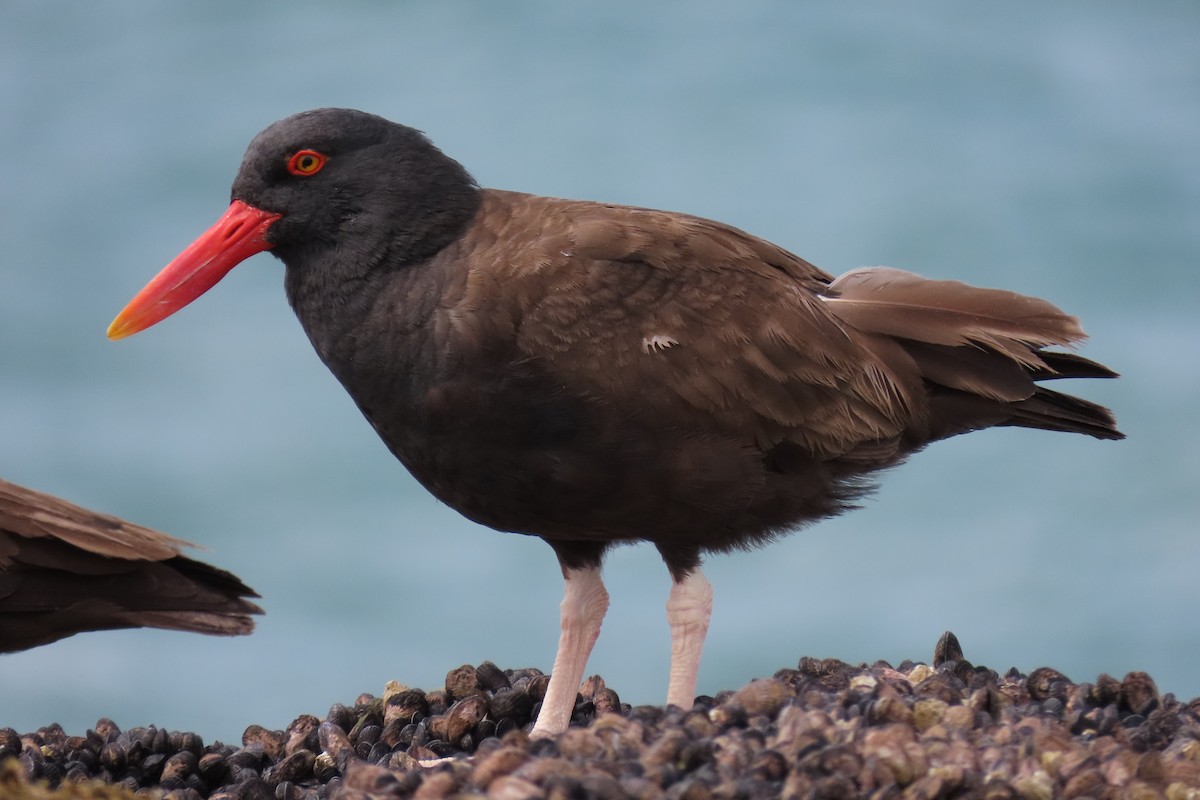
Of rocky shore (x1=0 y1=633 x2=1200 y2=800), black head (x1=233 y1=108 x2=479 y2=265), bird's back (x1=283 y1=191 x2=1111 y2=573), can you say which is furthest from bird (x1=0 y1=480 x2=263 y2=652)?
black head (x1=233 y1=108 x2=479 y2=265)

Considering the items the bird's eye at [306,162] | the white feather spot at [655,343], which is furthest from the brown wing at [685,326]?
the bird's eye at [306,162]

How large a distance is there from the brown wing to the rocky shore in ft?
2.91

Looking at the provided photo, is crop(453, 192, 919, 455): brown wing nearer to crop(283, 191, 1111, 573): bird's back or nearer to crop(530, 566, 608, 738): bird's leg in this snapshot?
crop(283, 191, 1111, 573): bird's back

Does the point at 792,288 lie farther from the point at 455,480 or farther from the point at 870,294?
the point at 455,480

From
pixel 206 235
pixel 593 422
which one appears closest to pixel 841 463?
pixel 593 422

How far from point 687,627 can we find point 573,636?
415mm

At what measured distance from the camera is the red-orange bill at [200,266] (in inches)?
195

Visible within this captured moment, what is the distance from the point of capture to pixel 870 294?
5.16 meters

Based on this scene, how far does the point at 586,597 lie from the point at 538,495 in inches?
30.6

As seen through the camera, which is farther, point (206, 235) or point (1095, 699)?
point (206, 235)

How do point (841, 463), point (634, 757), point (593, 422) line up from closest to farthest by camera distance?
point (634, 757)
point (593, 422)
point (841, 463)

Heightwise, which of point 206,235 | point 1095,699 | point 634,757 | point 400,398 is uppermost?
point 206,235

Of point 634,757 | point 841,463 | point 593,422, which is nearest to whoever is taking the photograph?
point 634,757

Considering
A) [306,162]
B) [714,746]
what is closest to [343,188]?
[306,162]
